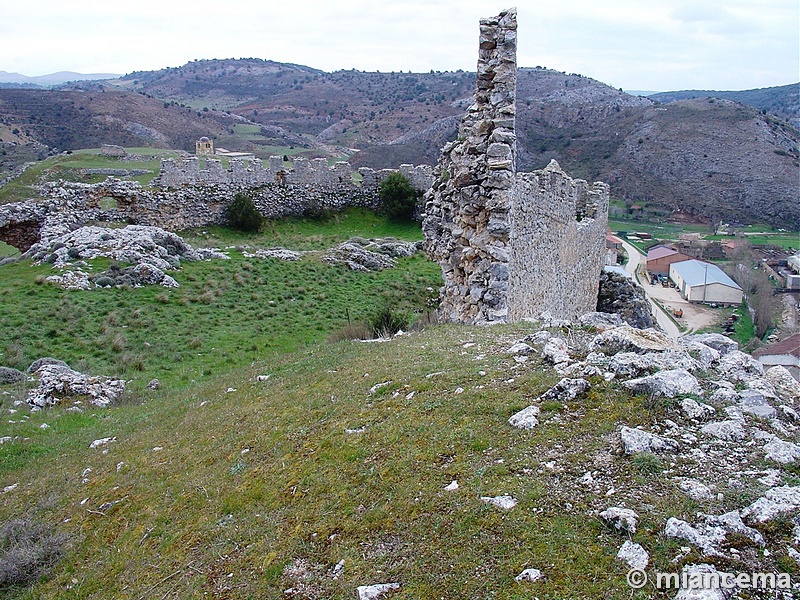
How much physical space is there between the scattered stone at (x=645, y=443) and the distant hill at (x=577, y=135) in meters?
54.7

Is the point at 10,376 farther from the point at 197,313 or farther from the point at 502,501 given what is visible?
the point at 502,501

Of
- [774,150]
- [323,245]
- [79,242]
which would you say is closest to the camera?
[79,242]

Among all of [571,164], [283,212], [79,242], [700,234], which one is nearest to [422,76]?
[571,164]

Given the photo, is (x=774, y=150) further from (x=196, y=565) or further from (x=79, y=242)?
(x=196, y=565)

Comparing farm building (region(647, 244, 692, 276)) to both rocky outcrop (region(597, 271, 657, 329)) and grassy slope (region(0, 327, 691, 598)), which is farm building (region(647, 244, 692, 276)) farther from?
grassy slope (region(0, 327, 691, 598))

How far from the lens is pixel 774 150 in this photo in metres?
59.9

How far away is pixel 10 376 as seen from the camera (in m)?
11.1

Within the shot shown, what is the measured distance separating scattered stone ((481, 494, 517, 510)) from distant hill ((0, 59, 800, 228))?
55040 mm

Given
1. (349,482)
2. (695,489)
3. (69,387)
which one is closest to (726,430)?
(695,489)

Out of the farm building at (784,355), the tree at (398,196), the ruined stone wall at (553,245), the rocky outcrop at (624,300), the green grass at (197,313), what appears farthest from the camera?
the tree at (398,196)

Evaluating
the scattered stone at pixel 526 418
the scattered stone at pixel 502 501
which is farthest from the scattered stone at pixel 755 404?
the scattered stone at pixel 502 501

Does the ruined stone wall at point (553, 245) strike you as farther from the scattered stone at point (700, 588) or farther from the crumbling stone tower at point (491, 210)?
the scattered stone at point (700, 588)

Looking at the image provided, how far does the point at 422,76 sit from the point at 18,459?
133553 mm

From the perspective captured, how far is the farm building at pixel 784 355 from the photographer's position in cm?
1524
